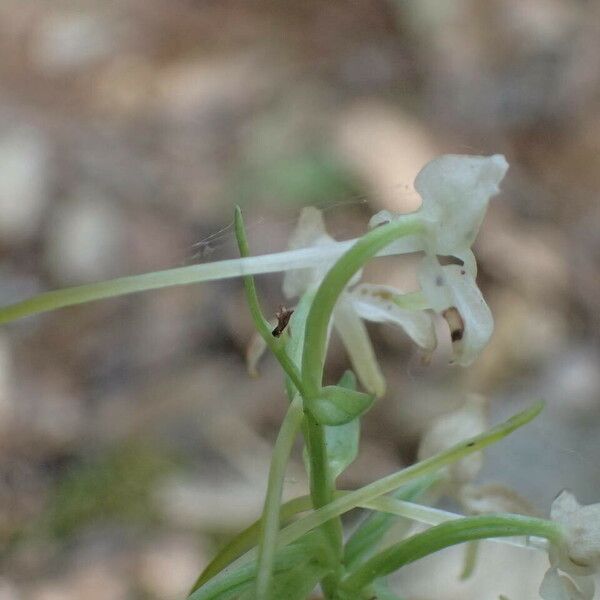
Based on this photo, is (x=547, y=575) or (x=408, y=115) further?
(x=408, y=115)

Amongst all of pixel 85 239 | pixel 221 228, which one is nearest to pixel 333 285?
pixel 221 228

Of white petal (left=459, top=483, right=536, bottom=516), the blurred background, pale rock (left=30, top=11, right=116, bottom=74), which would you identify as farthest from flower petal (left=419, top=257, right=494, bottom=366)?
pale rock (left=30, top=11, right=116, bottom=74)

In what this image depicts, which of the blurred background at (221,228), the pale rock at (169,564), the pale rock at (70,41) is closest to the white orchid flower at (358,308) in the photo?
the blurred background at (221,228)

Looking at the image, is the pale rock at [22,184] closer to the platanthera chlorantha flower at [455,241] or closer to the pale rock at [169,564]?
the pale rock at [169,564]

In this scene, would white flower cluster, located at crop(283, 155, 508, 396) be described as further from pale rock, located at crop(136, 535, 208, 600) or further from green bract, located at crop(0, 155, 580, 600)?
pale rock, located at crop(136, 535, 208, 600)

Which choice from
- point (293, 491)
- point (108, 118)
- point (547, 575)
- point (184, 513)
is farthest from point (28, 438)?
point (547, 575)

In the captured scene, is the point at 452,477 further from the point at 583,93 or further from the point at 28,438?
the point at 583,93

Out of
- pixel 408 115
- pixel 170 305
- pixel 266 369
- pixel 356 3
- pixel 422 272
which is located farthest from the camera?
pixel 356 3
